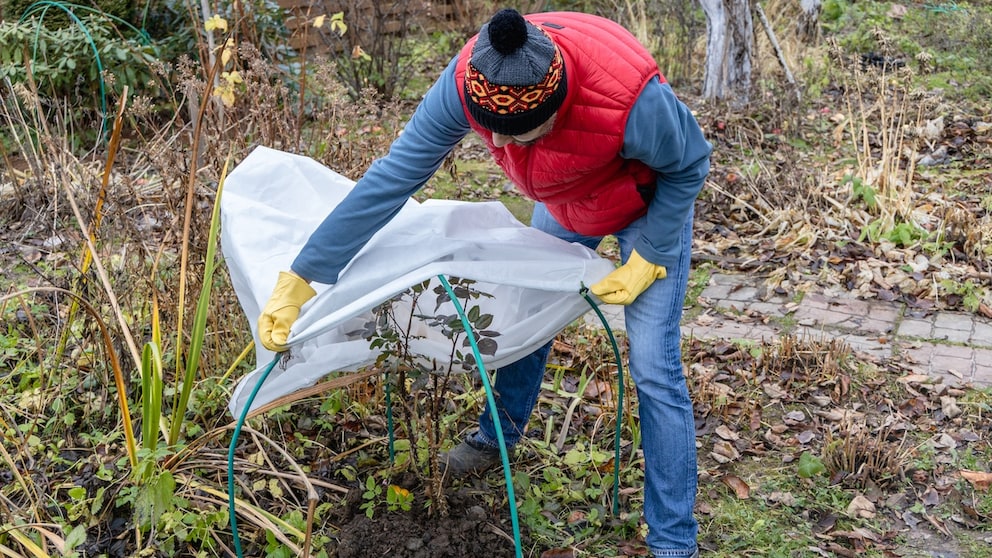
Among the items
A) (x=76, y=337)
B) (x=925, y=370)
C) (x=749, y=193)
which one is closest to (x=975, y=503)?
(x=925, y=370)

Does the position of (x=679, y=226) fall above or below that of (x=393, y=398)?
above

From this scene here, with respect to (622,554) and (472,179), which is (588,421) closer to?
(622,554)

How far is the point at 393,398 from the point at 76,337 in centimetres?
120

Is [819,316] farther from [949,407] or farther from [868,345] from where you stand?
[949,407]

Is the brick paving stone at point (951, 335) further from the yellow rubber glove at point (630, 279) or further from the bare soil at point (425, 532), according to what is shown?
the bare soil at point (425, 532)

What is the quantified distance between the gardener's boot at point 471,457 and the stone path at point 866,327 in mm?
1257

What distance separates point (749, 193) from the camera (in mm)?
5078

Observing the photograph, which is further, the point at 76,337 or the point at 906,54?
the point at 906,54

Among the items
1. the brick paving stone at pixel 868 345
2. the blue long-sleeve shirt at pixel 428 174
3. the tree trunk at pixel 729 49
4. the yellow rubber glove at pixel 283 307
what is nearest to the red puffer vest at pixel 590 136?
the blue long-sleeve shirt at pixel 428 174

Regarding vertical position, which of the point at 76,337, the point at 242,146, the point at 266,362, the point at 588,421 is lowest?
the point at 588,421

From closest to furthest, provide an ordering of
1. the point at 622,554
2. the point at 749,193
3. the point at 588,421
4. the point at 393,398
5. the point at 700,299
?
the point at 622,554, the point at 393,398, the point at 588,421, the point at 700,299, the point at 749,193

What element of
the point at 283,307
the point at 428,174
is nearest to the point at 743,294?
the point at 428,174

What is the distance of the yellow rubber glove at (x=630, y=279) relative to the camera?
87.1 inches

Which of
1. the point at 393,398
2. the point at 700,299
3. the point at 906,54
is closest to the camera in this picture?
the point at 393,398
